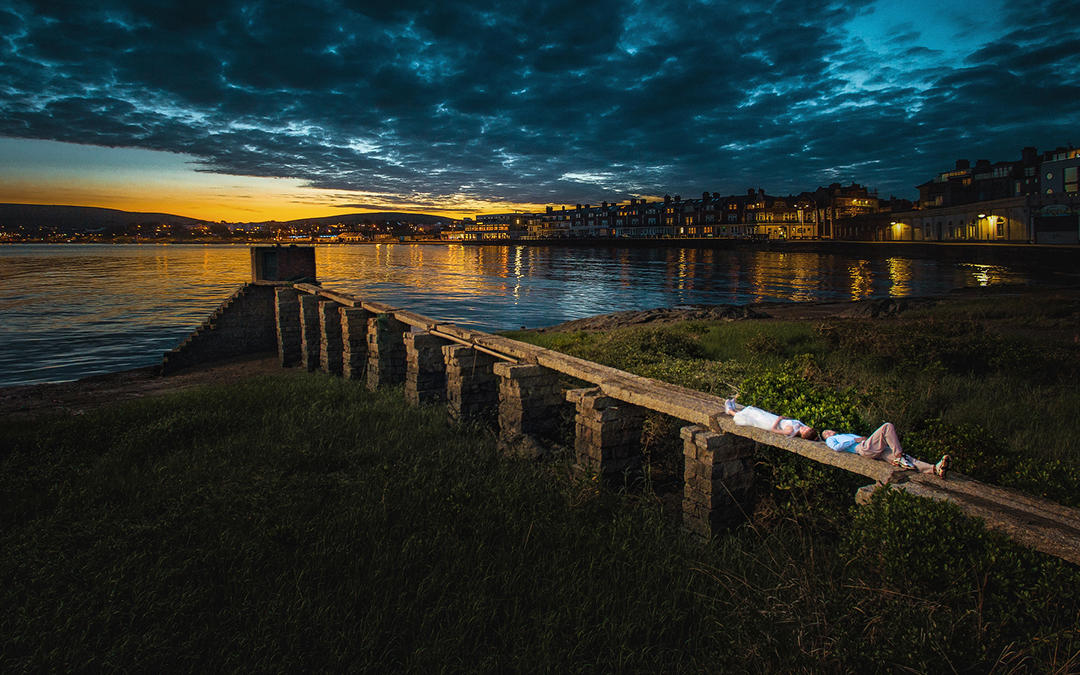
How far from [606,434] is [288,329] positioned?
17330 millimetres

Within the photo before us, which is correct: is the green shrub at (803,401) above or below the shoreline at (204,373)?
above

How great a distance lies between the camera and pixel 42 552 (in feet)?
17.0

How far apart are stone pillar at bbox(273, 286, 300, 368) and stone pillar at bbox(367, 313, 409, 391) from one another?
7.89 metres

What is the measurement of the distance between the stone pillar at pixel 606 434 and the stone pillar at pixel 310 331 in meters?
14.2

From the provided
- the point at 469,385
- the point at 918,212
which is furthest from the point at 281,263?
the point at 918,212

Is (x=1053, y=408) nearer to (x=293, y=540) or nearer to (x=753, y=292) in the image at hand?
(x=293, y=540)

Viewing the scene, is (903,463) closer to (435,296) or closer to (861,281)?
(435,296)

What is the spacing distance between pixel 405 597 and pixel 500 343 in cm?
617

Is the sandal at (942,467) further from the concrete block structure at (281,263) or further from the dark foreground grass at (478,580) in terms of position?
the concrete block structure at (281,263)

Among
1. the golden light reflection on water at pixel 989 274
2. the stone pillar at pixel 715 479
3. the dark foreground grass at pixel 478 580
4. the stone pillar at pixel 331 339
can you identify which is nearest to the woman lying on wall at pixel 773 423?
the stone pillar at pixel 715 479

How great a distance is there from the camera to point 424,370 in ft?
39.5

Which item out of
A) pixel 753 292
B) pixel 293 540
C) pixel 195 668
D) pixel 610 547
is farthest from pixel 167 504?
pixel 753 292

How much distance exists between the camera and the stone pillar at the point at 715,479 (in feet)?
18.9

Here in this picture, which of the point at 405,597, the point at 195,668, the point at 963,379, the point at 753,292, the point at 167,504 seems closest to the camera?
the point at 195,668
